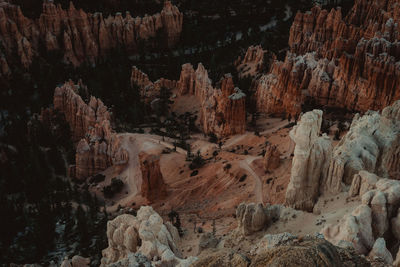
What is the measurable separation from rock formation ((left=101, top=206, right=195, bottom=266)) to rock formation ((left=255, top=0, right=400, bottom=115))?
2890cm

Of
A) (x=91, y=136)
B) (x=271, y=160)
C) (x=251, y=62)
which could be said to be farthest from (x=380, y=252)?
(x=251, y=62)

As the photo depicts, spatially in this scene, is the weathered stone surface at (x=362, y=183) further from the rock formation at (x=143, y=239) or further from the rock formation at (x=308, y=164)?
the rock formation at (x=143, y=239)

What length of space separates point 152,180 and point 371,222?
20.6 metres

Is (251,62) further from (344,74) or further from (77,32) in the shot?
(77,32)

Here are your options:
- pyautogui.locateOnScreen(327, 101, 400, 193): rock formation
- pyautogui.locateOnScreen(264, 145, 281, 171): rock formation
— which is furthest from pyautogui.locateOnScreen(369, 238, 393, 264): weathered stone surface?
pyautogui.locateOnScreen(264, 145, 281, 171): rock formation

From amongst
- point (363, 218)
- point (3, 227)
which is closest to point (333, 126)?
point (363, 218)

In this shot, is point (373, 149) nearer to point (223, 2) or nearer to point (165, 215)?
point (165, 215)

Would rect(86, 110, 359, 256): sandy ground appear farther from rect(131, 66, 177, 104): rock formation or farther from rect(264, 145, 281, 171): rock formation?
rect(131, 66, 177, 104): rock formation

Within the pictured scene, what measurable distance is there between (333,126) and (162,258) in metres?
25.1

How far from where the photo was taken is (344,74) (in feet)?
146

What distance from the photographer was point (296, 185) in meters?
21.3

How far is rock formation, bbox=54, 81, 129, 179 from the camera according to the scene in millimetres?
39906

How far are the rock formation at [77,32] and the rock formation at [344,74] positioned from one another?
28.6m

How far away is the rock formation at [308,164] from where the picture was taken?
20.7 m
